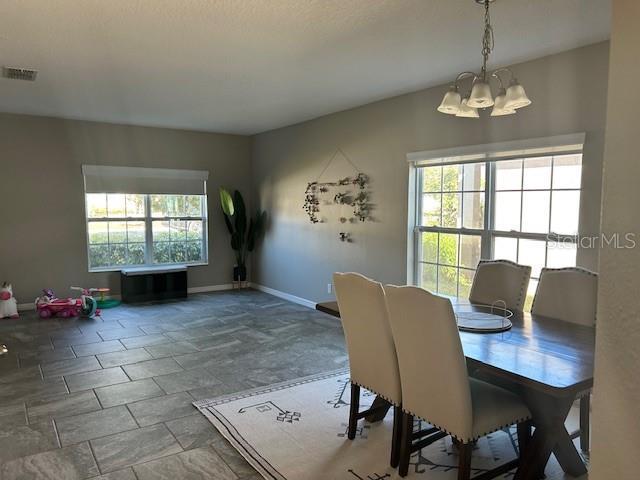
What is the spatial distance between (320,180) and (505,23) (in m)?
3.44

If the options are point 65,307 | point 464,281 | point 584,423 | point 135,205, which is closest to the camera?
point 584,423

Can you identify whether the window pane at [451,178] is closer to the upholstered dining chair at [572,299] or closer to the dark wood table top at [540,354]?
the upholstered dining chair at [572,299]

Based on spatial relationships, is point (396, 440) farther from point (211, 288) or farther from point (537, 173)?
point (211, 288)

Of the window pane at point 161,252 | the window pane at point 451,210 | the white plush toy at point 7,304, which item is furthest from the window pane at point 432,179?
the white plush toy at point 7,304

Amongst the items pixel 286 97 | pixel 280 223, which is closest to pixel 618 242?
pixel 286 97

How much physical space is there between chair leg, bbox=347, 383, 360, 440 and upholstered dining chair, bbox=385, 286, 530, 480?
45 cm

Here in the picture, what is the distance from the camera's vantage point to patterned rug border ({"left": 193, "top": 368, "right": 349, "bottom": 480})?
8.28ft

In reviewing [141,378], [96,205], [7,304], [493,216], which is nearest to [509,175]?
[493,216]

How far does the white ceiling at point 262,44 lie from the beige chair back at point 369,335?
1.58 metres

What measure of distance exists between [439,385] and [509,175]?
2410 millimetres

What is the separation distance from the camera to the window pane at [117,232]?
6.78m

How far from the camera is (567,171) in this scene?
354 centimetres

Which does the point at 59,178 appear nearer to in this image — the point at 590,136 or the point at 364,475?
the point at 364,475

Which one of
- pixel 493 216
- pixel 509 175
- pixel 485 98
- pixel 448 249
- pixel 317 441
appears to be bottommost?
pixel 317 441
